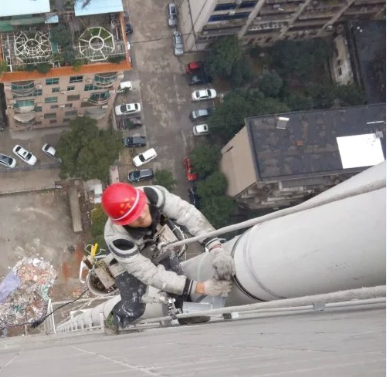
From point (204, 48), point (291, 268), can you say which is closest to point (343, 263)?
point (291, 268)

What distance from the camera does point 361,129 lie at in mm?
22453

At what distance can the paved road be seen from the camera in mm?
26609

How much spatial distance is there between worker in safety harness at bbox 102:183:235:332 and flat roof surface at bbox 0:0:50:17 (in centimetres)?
1281

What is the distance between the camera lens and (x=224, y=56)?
26.2 meters

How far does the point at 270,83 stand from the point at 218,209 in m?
6.88

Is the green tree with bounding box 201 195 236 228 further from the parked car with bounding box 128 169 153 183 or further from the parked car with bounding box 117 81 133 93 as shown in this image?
the parked car with bounding box 117 81 133 93

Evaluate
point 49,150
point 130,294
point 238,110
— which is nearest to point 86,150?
point 49,150

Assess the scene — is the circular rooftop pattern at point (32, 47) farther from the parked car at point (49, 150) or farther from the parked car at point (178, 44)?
the parked car at point (178, 44)

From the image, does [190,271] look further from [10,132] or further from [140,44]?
[140,44]

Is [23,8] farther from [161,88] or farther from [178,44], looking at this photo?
[178,44]

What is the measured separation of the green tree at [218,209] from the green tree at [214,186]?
0.27 meters

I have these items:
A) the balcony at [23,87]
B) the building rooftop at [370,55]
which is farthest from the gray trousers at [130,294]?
the building rooftop at [370,55]

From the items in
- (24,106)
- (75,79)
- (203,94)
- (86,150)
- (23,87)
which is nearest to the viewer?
(23,87)

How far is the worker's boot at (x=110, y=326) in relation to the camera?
9.23m
